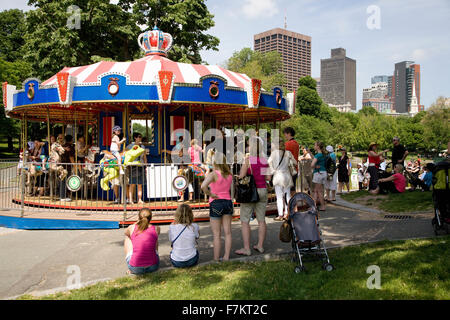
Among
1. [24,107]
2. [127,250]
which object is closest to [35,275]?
[127,250]

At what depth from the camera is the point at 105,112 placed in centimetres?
1287

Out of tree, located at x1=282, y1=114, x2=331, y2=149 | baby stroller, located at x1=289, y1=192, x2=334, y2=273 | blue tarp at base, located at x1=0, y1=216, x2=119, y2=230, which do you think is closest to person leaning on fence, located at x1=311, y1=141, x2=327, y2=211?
baby stroller, located at x1=289, y1=192, x2=334, y2=273

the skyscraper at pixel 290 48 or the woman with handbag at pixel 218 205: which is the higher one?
the skyscraper at pixel 290 48

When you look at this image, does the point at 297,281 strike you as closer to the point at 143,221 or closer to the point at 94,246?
the point at 143,221

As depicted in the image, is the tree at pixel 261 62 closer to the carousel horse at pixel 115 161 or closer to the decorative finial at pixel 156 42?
the decorative finial at pixel 156 42

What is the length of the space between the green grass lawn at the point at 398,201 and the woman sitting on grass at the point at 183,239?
6836mm

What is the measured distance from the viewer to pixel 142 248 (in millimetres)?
5273

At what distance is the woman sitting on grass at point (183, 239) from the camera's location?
5477 mm

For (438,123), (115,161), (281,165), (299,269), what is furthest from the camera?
(438,123)

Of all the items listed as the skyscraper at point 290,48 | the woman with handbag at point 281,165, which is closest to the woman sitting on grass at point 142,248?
the woman with handbag at point 281,165

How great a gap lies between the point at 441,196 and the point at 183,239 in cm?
499

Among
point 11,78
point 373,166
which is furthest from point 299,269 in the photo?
point 11,78
